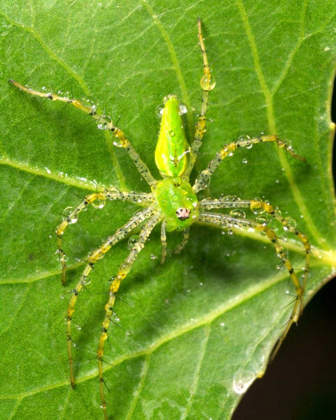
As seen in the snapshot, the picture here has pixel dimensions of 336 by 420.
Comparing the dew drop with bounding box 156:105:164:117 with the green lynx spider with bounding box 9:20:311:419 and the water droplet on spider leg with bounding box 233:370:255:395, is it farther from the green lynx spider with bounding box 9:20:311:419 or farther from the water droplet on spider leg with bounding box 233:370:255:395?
the water droplet on spider leg with bounding box 233:370:255:395

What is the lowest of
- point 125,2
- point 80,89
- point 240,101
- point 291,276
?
point 291,276

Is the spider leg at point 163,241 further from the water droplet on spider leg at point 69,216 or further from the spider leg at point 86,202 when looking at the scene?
the water droplet on spider leg at point 69,216

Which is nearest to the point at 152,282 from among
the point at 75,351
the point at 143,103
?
the point at 75,351

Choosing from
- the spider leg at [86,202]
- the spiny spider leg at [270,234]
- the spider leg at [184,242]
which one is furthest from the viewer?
the spider leg at [184,242]

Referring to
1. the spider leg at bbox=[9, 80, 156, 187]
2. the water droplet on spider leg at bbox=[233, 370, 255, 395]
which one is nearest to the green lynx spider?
the spider leg at bbox=[9, 80, 156, 187]

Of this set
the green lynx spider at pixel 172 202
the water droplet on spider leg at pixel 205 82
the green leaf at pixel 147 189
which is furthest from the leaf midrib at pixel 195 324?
the water droplet on spider leg at pixel 205 82

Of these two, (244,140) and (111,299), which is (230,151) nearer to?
(244,140)

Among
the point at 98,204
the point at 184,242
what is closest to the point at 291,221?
the point at 184,242

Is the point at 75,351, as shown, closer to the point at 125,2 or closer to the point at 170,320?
the point at 170,320

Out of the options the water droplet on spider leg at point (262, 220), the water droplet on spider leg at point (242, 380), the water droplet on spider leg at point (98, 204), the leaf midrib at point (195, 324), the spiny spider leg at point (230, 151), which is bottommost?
the water droplet on spider leg at point (242, 380)
